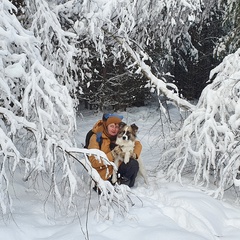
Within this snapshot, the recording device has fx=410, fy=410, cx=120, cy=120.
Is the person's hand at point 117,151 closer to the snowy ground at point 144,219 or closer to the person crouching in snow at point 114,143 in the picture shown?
the person crouching in snow at point 114,143

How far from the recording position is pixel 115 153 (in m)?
4.86

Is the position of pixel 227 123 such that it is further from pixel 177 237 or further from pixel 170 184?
pixel 177 237

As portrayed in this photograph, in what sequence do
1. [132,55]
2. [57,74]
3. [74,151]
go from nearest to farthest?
[74,151] → [57,74] → [132,55]

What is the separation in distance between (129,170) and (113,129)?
523 millimetres

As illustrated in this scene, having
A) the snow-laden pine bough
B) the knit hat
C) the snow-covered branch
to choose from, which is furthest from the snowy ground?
the knit hat

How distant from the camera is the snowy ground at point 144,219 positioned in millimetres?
3545

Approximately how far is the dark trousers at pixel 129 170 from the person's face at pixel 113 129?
0.37 metres

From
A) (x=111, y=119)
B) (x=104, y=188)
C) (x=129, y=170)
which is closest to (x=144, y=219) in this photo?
(x=104, y=188)

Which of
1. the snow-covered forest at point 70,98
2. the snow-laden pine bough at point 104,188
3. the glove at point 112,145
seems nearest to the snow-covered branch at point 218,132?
the snow-covered forest at point 70,98

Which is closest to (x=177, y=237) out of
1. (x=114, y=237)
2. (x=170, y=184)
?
(x=114, y=237)

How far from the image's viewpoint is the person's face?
16.1 ft

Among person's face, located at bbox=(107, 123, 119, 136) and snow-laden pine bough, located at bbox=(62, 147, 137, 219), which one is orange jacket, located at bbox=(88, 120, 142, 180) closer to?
person's face, located at bbox=(107, 123, 119, 136)

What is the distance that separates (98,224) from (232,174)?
5.57ft

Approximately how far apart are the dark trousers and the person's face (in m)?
0.37
